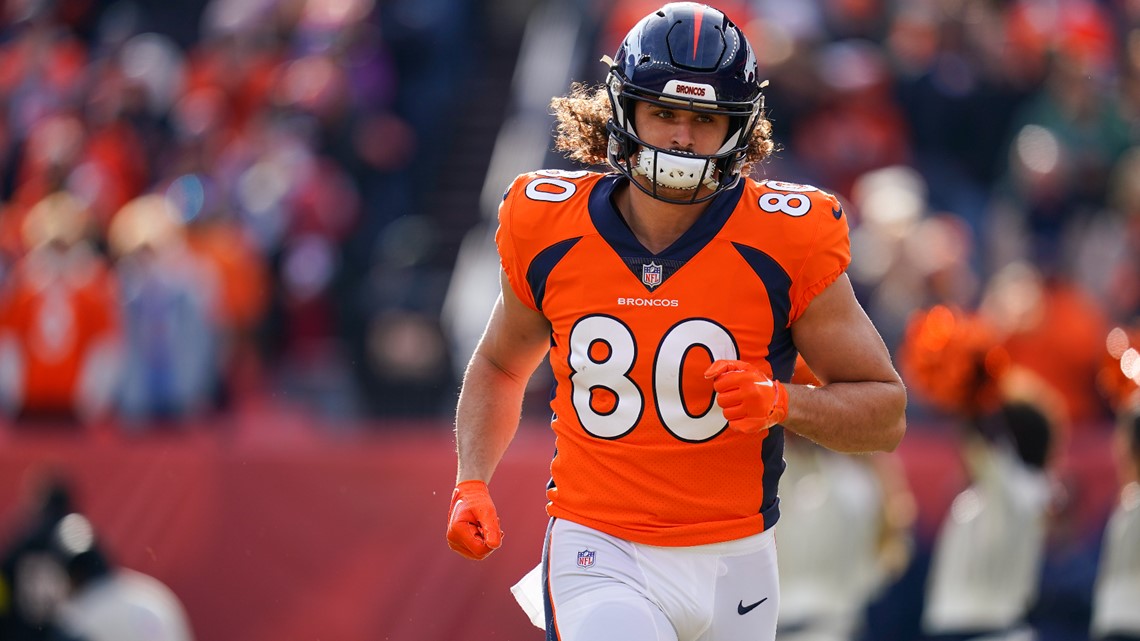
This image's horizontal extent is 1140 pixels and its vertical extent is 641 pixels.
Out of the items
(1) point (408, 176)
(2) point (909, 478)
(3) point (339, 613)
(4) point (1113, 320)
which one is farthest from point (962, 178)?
(3) point (339, 613)

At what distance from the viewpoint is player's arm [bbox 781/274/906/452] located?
403 cm

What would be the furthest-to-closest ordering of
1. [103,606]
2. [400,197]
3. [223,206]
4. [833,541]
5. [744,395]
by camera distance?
[400,197] < [223,206] < [833,541] < [103,606] < [744,395]

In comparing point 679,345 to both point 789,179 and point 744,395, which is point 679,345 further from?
point 789,179

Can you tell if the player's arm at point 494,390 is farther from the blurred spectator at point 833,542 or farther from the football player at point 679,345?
the blurred spectator at point 833,542

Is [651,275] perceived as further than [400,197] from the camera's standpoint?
No

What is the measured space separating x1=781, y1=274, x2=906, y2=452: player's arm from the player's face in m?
0.46

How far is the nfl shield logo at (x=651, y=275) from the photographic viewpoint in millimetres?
4059

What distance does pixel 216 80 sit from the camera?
43.7 ft

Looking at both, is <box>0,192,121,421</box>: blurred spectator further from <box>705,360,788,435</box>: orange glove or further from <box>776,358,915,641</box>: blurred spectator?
<box>705,360,788,435</box>: orange glove

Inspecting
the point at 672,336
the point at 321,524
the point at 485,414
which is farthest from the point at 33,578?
the point at 672,336

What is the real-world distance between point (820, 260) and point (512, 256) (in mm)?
762

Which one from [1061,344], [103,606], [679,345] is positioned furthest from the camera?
[1061,344]

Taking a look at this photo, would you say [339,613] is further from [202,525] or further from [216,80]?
[216,80]

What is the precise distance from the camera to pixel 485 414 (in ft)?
14.7
